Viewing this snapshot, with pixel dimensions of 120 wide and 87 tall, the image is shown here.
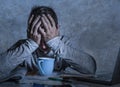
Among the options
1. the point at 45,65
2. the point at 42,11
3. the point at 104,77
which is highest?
the point at 42,11

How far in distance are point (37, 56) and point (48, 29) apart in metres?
0.15

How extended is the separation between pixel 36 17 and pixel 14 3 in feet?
0.44

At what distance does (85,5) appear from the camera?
65.0 inches

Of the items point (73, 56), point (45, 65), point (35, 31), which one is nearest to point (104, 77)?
point (73, 56)

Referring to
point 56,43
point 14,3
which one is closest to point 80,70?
point 56,43

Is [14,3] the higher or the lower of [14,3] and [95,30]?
the higher

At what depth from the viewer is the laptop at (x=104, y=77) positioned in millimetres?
1627

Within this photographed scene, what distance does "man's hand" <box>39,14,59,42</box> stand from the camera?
1.65 meters

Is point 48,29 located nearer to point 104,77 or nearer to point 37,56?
point 37,56

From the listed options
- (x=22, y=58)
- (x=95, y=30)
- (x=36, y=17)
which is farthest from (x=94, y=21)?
(x=22, y=58)

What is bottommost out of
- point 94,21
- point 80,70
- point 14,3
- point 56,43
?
point 80,70

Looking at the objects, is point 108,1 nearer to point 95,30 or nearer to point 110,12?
point 110,12

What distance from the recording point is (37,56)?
64.6 inches

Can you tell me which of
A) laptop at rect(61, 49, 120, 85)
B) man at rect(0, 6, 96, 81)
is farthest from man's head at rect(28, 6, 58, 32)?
laptop at rect(61, 49, 120, 85)
